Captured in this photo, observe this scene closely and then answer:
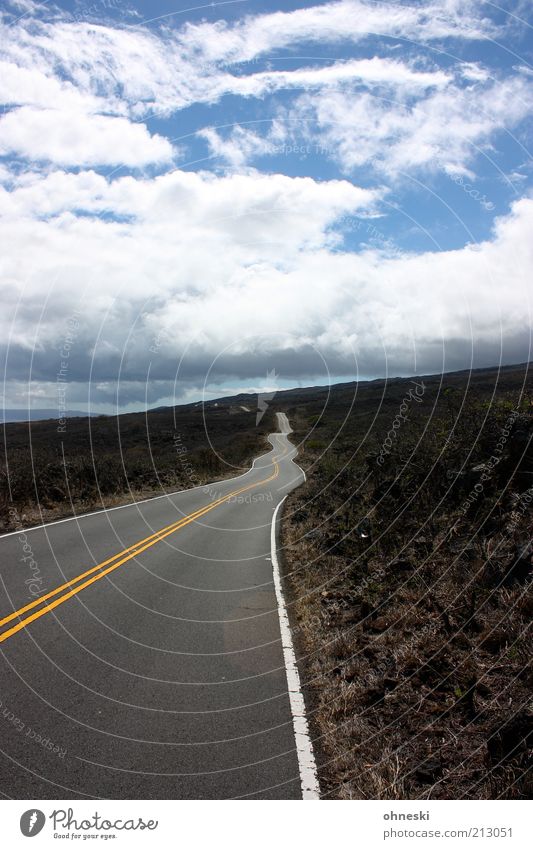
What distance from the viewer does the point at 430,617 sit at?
20.5 feet

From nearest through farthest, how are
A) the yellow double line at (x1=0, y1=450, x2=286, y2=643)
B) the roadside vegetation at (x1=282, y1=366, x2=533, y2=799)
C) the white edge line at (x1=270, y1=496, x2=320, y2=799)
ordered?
the white edge line at (x1=270, y1=496, x2=320, y2=799), the roadside vegetation at (x1=282, y1=366, x2=533, y2=799), the yellow double line at (x1=0, y1=450, x2=286, y2=643)

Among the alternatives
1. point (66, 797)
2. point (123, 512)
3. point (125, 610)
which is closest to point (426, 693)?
point (66, 797)

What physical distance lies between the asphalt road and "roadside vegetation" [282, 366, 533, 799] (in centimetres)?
53

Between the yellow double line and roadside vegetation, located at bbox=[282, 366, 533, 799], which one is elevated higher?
roadside vegetation, located at bbox=[282, 366, 533, 799]

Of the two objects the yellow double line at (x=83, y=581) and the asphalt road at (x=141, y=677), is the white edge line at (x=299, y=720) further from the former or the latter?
the yellow double line at (x=83, y=581)

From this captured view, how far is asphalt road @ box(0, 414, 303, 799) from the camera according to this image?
3766 millimetres

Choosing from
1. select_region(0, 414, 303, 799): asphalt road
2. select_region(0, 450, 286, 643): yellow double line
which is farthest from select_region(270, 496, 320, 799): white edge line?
select_region(0, 450, 286, 643): yellow double line

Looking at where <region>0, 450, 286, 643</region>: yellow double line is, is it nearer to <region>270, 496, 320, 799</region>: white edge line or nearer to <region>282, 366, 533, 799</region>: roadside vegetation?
<region>270, 496, 320, 799</region>: white edge line

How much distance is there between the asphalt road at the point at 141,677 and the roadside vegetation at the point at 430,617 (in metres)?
0.53

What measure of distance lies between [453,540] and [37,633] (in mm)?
5843

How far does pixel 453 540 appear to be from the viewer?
311 inches

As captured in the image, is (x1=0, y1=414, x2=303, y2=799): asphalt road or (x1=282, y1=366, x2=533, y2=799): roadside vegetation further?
(x1=282, y1=366, x2=533, y2=799): roadside vegetation

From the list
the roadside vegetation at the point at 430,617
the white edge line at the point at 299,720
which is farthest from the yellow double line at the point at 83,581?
the roadside vegetation at the point at 430,617

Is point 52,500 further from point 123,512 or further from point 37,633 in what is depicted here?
point 37,633
